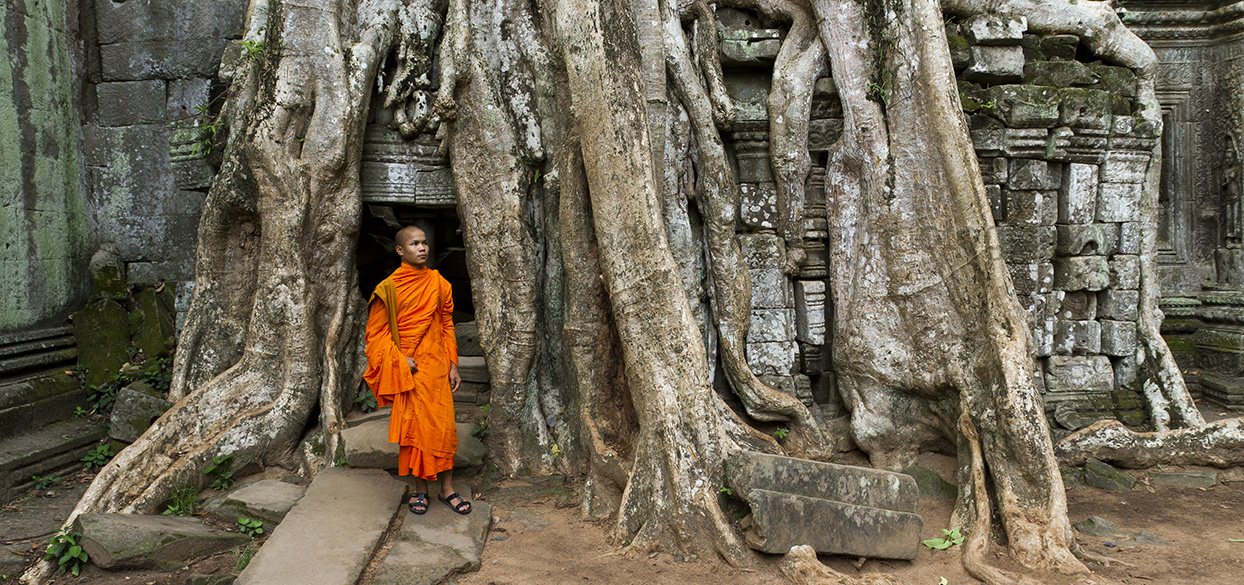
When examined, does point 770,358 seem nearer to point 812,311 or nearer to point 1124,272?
point 812,311

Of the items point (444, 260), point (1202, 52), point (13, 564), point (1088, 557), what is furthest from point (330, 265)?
point (1202, 52)

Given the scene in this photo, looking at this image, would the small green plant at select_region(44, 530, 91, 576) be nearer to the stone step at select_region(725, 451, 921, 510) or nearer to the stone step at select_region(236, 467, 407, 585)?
the stone step at select_region(236, 467, 407, 585)

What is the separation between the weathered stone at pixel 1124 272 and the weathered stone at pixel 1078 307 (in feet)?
0.48

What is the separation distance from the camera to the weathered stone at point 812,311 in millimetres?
4402

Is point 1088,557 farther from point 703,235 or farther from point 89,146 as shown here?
point 89,146

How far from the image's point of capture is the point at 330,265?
4.33 m

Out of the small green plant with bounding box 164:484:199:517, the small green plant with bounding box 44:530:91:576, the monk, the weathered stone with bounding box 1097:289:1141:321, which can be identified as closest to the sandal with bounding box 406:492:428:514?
the monk

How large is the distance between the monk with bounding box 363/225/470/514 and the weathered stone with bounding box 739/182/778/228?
1798 millimetres

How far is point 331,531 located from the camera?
3.21 m

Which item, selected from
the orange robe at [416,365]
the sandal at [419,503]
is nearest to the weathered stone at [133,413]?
the orange robe at [416,365]

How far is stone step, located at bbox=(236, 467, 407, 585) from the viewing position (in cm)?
286

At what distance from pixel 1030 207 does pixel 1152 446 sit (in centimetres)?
149

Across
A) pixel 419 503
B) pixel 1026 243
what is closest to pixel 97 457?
pixel 419 503

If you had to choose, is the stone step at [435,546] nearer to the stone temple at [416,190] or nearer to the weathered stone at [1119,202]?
the stone temple at [416,190]
